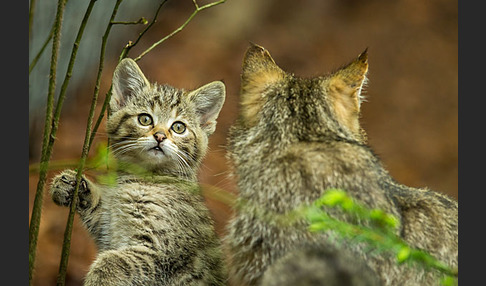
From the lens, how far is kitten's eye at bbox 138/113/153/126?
2609 millimetres

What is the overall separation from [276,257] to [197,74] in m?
3.11

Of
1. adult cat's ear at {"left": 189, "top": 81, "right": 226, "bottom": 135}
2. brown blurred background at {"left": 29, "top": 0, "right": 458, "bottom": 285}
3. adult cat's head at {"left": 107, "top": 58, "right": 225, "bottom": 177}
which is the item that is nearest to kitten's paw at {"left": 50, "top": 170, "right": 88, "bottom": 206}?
adult cat's head at {"left": 107, "top": 58, "right": 225, "bottom": 177}

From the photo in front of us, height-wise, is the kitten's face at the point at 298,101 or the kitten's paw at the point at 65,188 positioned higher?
the kitten's face at the point at 298,101

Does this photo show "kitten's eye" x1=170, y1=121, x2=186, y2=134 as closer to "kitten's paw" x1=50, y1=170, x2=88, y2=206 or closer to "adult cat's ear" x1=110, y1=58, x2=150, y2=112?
"adult cat's ear" x1=110, y1=58, x2=150, y2=112

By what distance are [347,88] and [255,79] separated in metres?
0.29

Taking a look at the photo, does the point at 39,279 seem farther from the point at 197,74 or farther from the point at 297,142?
the point at 297,142

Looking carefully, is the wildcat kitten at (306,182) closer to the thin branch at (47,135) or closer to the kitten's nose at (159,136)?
the kitten's nose at (159,136)

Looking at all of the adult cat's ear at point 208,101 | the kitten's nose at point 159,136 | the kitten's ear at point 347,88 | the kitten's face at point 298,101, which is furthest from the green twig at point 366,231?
the adult cat's ear at point 208,101

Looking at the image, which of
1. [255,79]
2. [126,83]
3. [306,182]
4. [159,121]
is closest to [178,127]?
Answer: [159,121]

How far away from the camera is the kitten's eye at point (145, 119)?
2609 mm

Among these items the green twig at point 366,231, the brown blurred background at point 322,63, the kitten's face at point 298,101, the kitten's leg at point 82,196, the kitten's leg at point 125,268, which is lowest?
the kitten's leg at point 125,268

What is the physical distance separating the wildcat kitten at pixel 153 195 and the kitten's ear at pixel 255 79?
460 mm

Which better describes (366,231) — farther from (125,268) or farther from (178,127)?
(178,127)

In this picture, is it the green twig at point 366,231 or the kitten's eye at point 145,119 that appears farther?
the kitten's eye at point 145,119
